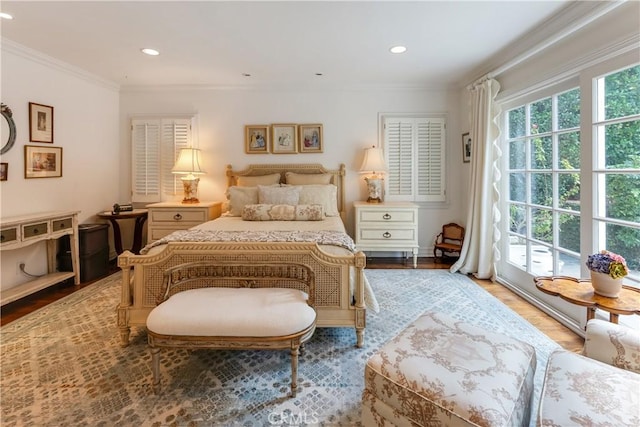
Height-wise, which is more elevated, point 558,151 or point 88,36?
point 88,36

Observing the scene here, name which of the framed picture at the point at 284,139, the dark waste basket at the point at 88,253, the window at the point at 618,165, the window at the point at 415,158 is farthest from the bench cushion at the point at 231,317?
the window at the point at 415,158

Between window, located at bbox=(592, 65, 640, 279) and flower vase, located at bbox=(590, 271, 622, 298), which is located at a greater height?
window, located at bbox=(592, 65, 640, 279)

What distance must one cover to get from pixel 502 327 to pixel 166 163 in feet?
14.5

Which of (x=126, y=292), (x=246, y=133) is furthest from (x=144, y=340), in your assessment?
(x=246, y=133)

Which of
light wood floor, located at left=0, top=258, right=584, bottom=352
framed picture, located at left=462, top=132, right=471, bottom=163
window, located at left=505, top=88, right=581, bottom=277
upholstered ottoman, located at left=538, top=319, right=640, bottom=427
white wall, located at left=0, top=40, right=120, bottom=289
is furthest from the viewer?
framed picture, located at left=462, top=132, right=471, bottom=163

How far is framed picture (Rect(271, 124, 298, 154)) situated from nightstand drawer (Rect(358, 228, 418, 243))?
4.94 feet

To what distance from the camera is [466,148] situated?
4094 mm

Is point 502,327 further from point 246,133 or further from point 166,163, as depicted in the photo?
point 166,163

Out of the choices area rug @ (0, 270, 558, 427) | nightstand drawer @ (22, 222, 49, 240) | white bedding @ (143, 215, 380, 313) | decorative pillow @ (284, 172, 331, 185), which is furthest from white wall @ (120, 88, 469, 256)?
area rug @ (0, 270, 558, 427)

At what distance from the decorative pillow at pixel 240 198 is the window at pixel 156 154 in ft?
3.60

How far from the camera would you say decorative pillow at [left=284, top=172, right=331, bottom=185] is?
13.5 feet

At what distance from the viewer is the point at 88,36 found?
275cm

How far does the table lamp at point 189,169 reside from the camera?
401 cm

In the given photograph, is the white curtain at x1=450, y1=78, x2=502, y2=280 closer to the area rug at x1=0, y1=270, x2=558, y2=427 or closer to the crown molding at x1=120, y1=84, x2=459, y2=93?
the crown molding at x1=120, y1=84, x2=459, y2=93
